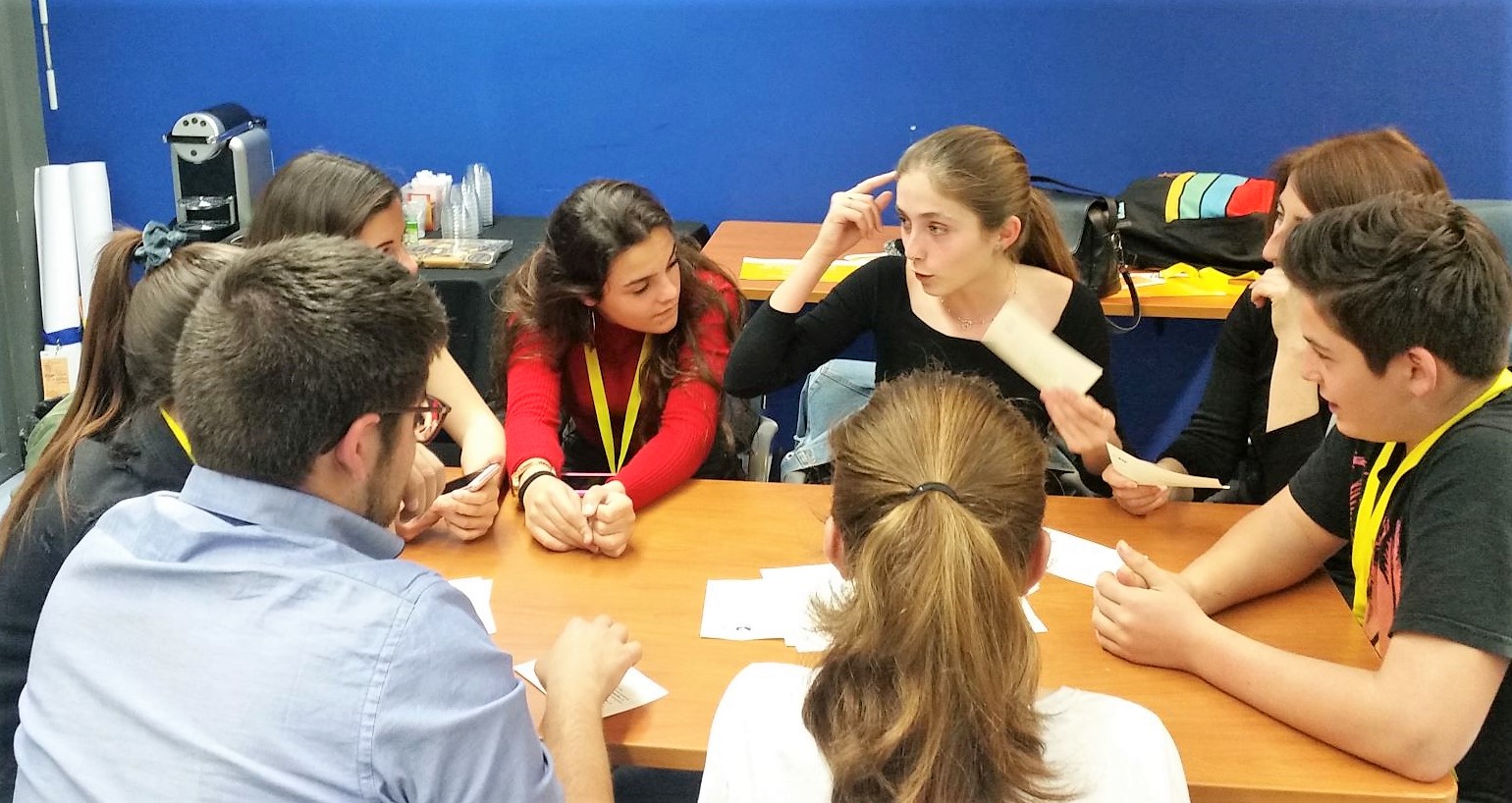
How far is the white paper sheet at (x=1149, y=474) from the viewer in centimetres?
180

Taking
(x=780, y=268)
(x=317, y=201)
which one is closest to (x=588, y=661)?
(x=317, y=201)

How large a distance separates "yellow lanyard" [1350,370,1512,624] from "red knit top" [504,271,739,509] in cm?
105

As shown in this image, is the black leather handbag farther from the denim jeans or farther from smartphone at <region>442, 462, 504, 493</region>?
smartphone at <region>442, 462, 504, 493</region>

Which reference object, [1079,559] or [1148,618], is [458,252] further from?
[1148,618]

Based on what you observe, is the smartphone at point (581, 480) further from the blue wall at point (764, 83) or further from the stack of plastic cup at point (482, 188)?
the blue wall at point (764, 83)

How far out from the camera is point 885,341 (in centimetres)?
254

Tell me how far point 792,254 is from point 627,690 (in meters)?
Result: 2.20

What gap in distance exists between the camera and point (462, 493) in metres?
1.90

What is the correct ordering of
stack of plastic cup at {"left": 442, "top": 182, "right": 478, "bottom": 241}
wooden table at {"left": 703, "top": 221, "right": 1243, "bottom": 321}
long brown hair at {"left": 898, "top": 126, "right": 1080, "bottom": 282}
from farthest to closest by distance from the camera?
stack of plastic cup at {"left": 442, "top": 182, "right": 478, "bottom": 241}, wooden table at {"left": 703, "top": 221, "right": 1243, "bottom": 321}, long brown hair at {"left": 898, "top": 126, "right": 1080, "bottom": 282}

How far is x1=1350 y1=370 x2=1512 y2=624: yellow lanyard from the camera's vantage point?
1.49 m

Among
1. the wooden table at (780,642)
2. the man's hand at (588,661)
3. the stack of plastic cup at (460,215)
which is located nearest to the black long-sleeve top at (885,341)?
the wooden table at (780,642)

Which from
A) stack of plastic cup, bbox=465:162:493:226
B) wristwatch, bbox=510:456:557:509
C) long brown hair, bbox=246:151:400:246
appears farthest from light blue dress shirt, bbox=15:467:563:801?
stack of plastic cup, bbox=465:162:493:226

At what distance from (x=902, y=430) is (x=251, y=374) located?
1.95 ft

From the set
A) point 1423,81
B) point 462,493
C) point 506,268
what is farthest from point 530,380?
point 1423,81
